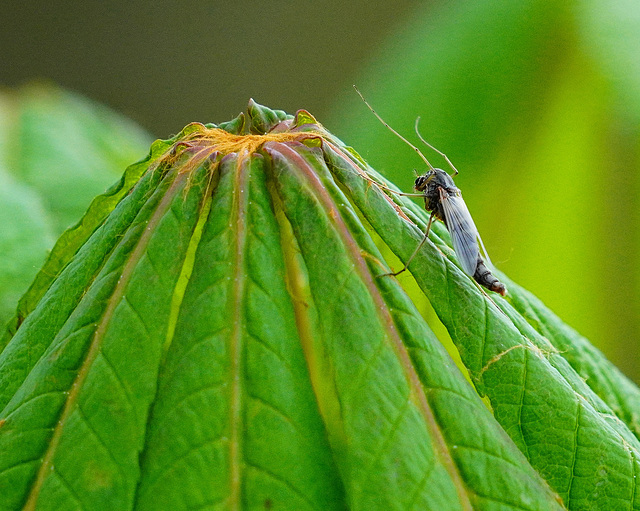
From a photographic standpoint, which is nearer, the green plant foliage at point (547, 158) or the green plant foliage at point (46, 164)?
the green plant foliage at point (46, 164)

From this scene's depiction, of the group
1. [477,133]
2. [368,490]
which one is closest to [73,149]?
[477,133]

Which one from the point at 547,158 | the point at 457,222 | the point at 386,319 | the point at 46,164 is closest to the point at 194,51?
the point at 46,164

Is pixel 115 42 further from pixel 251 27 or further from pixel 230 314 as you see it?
pixel 230 314

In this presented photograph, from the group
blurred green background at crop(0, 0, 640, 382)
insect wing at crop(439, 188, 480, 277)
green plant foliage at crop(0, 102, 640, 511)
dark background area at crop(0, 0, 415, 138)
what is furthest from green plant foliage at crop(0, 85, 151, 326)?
dark background area at crop(0, 0, 415, 138)

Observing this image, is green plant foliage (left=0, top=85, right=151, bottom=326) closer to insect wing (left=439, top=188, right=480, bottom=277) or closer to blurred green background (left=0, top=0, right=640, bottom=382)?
blurred green background (left=0, top=0, right=640, bottom=382)

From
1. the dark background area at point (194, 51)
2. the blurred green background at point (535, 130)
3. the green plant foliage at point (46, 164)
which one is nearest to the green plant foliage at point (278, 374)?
the green plant foliage at point (46, 164)

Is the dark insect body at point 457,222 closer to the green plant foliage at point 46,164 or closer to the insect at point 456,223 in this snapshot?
the insect at point 456,223

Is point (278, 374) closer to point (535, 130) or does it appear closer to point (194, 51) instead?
point (535, 130)
